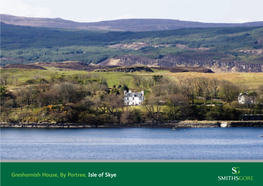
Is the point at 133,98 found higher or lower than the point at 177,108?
lower

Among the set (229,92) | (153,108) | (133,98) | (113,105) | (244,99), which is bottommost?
(133,98)

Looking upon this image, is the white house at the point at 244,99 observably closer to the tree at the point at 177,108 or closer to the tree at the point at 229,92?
the tree at the point at 229,92

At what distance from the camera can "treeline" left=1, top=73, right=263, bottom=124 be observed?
96375mm

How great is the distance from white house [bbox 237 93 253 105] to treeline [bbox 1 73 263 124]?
1203mm

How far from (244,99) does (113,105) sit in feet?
105

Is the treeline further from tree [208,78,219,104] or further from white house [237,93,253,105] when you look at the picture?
white house [237,93,253,105]

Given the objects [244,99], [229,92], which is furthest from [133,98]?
[244,99]

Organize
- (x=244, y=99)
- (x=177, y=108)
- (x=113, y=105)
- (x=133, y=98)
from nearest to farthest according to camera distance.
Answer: (x=177, y=108) → (x=113, y=105) → (x=244, y=99) → (x=133, y=98)

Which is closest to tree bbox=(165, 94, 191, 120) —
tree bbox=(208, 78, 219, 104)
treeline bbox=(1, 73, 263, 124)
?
treeline bbox=(1, 73, 263, 124)

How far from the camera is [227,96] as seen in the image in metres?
110

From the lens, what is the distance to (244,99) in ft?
342

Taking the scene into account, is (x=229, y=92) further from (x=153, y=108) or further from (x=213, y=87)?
(x=153, y=108)
